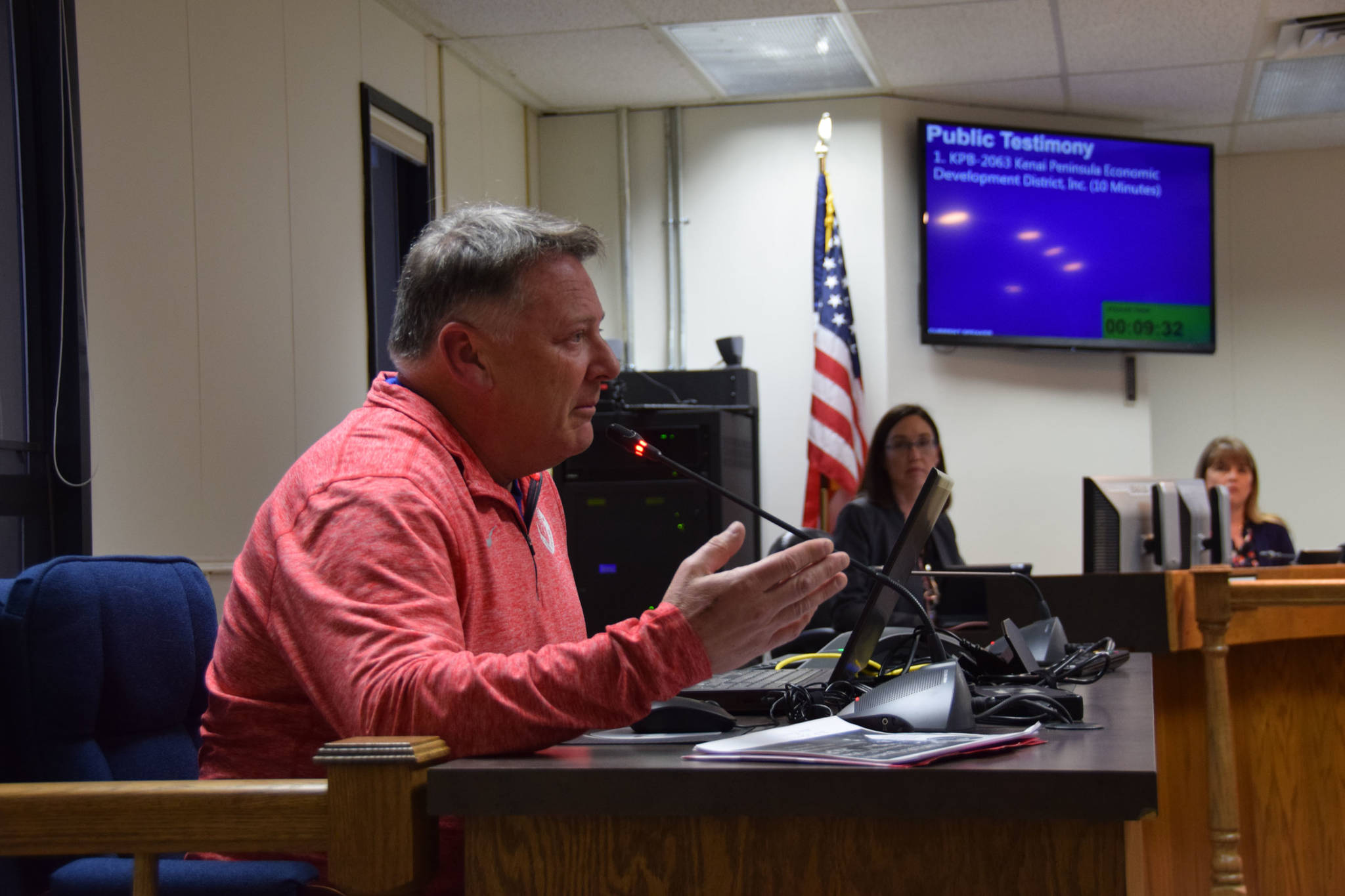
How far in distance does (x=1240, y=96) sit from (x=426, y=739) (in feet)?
17.3

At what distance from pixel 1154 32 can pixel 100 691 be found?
168 inches

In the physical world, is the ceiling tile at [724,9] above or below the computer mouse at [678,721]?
above

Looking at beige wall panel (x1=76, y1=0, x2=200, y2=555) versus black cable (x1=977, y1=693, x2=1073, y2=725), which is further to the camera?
beige wall panel (x1=76, y1=0, x2=200, y2=555)

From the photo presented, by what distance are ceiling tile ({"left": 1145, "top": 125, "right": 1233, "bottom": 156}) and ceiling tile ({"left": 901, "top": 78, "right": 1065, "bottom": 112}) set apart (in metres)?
0.61

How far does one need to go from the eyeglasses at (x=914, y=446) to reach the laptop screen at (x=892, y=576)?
217 cm

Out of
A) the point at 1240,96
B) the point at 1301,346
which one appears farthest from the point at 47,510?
the point at 1301,346

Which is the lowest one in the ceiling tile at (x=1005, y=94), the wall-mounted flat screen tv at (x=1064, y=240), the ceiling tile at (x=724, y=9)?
the wall-mounted flat screen tv at (x=1064, y=240)

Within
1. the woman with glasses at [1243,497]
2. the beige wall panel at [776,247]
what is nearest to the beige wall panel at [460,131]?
the beige wall panel at [776,247]

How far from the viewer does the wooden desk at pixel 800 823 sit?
0.79 meters

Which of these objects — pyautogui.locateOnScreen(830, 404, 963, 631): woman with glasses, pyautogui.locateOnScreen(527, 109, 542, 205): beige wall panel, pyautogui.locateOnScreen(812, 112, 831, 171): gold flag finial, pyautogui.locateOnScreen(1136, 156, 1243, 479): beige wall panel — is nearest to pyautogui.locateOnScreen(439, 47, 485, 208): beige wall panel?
pyautogui.locateOnScreen(527, 109, 542, 205): beige wall panel

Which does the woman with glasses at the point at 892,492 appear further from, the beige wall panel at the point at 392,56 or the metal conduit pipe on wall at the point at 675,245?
the beige wall panel at the point at 392,56

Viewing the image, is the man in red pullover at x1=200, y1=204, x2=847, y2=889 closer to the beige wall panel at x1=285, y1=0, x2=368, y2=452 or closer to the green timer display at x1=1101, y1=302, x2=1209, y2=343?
the beige wall panel at x1=285, y1=0, x2=368, y2=452

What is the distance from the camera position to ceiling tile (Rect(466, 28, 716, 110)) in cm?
445

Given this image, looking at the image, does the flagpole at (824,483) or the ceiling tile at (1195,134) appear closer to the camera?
the flagpole at (824,483)
